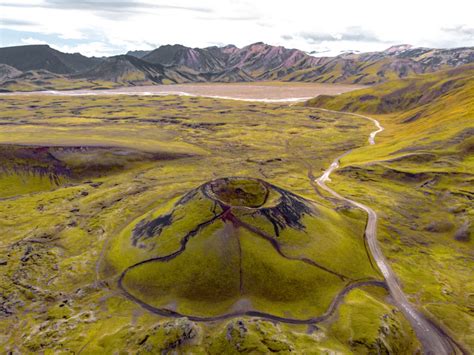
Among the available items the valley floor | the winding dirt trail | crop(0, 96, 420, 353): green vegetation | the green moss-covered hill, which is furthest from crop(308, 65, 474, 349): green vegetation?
the green moss-covered hill

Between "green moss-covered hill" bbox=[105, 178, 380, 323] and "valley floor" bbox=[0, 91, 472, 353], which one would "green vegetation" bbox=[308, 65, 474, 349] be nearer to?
"valley floor" bbox=[0, 91, 472, 353]

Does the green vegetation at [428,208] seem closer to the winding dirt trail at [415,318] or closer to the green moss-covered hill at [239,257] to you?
the winding dirt trail at [415,318]

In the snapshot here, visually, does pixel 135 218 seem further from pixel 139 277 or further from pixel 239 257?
pixel 239 257

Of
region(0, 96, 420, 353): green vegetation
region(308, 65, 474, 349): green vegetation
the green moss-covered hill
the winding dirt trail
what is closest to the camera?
region(0, 96, 420, 353): green vegetation

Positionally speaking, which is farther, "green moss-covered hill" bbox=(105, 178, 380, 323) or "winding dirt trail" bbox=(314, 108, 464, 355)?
"green moss-covered hill" bbox=(105, 178, 380, 323)

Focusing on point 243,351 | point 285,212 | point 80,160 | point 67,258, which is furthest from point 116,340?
point 80,160

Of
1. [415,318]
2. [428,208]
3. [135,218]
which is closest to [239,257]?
[415,318]

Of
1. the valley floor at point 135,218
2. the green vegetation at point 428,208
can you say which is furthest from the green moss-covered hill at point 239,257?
the green vegetation at point 428,208
